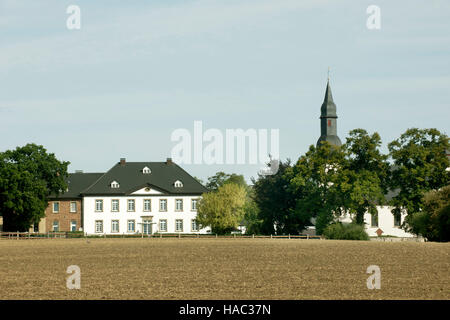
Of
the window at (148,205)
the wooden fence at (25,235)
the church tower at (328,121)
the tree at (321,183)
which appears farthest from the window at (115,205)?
the church tower at (328,121)

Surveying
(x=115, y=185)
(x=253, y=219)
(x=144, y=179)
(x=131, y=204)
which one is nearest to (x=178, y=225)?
(x=131, y=204)

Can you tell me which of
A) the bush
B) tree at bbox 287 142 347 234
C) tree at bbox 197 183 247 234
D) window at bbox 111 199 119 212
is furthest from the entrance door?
the bush

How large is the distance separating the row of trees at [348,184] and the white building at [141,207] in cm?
988

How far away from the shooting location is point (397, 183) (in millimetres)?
70938

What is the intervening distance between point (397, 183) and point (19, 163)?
140 ft

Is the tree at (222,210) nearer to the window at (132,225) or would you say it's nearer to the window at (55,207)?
the window at (132,225)

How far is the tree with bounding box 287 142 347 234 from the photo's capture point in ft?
238

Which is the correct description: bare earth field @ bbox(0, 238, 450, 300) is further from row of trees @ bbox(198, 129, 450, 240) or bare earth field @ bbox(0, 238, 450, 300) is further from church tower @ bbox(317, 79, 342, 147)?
church tower @ bbox(317, 79, 342, 147)

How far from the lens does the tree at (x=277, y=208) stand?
82.4 meters

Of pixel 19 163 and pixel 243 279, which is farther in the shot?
pixel 19 163

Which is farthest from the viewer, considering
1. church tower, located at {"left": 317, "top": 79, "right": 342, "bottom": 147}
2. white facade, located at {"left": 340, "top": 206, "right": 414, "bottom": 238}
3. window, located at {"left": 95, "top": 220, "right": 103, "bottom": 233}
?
church tower, located at {"left": 317, "top": 79, "right": 342, "bottom": 147}

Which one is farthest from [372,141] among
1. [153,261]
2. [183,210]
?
[153,261]
